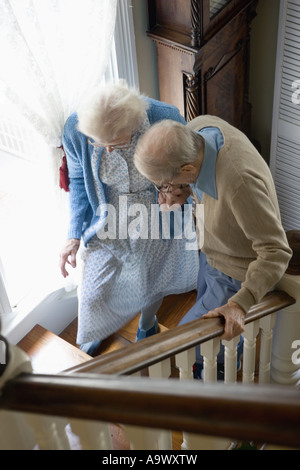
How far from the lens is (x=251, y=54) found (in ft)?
10.6

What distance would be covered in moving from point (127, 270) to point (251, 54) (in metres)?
1.70

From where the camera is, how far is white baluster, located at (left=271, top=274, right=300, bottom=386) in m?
1.72

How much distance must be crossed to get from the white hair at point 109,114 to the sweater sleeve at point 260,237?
596 mm

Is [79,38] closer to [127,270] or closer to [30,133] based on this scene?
[30,133]

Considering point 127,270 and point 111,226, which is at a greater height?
point 111,226

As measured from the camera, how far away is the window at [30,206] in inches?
96.7

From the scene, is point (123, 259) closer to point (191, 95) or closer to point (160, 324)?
point (160, 324)

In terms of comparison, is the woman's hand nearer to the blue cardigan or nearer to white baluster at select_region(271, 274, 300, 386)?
the blue cardigan

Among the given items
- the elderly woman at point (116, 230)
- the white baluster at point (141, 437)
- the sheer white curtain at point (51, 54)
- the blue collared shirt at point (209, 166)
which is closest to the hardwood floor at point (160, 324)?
the elderly woman at point (116, 230)

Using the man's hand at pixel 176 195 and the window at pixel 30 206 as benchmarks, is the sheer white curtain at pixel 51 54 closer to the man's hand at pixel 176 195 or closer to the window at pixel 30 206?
the window at pixel 30 206

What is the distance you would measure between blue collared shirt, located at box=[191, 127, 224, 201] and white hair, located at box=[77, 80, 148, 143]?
1.24 feet

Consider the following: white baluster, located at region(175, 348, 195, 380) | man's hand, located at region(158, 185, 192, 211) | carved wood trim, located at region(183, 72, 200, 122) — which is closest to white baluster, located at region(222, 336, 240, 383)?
white baluster, located at region(175, 348, 195, 380)

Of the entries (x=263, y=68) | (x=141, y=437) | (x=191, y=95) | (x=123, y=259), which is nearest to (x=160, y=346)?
(x=141, y=437)

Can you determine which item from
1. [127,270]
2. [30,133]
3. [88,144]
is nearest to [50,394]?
[88,144]
